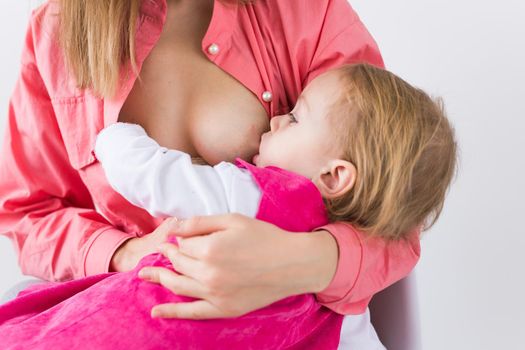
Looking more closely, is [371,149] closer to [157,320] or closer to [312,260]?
[312,260]

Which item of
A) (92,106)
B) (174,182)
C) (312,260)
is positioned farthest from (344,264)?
(92,106)

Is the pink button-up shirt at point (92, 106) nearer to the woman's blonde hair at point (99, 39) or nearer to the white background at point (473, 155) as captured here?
the woman's blonde hair at point (99, 39)

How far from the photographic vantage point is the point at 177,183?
3.88ft

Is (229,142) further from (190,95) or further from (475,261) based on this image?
(475,261)

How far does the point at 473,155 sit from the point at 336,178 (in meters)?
0.77

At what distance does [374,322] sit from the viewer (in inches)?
58.1

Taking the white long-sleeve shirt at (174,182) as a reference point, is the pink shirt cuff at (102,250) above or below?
below

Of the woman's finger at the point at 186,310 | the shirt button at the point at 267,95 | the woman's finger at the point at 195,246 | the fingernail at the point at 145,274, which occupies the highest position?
the shirt button at the point at 267,95

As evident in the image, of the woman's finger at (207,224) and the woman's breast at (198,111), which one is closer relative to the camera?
the woman's finger at (207,224)

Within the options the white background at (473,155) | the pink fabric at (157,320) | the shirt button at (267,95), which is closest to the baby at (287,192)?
the pink fabric at (157,320)

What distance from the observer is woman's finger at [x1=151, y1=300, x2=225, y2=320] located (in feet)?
3.53

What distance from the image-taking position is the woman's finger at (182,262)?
1073 millimetres

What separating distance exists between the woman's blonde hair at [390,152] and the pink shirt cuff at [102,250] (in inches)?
15.9

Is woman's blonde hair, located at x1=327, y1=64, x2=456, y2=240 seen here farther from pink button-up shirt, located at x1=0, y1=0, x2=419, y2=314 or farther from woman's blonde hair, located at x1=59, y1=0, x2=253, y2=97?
woman's blonde hair, located at x1=59, y1=0, x2=253, y2=97
